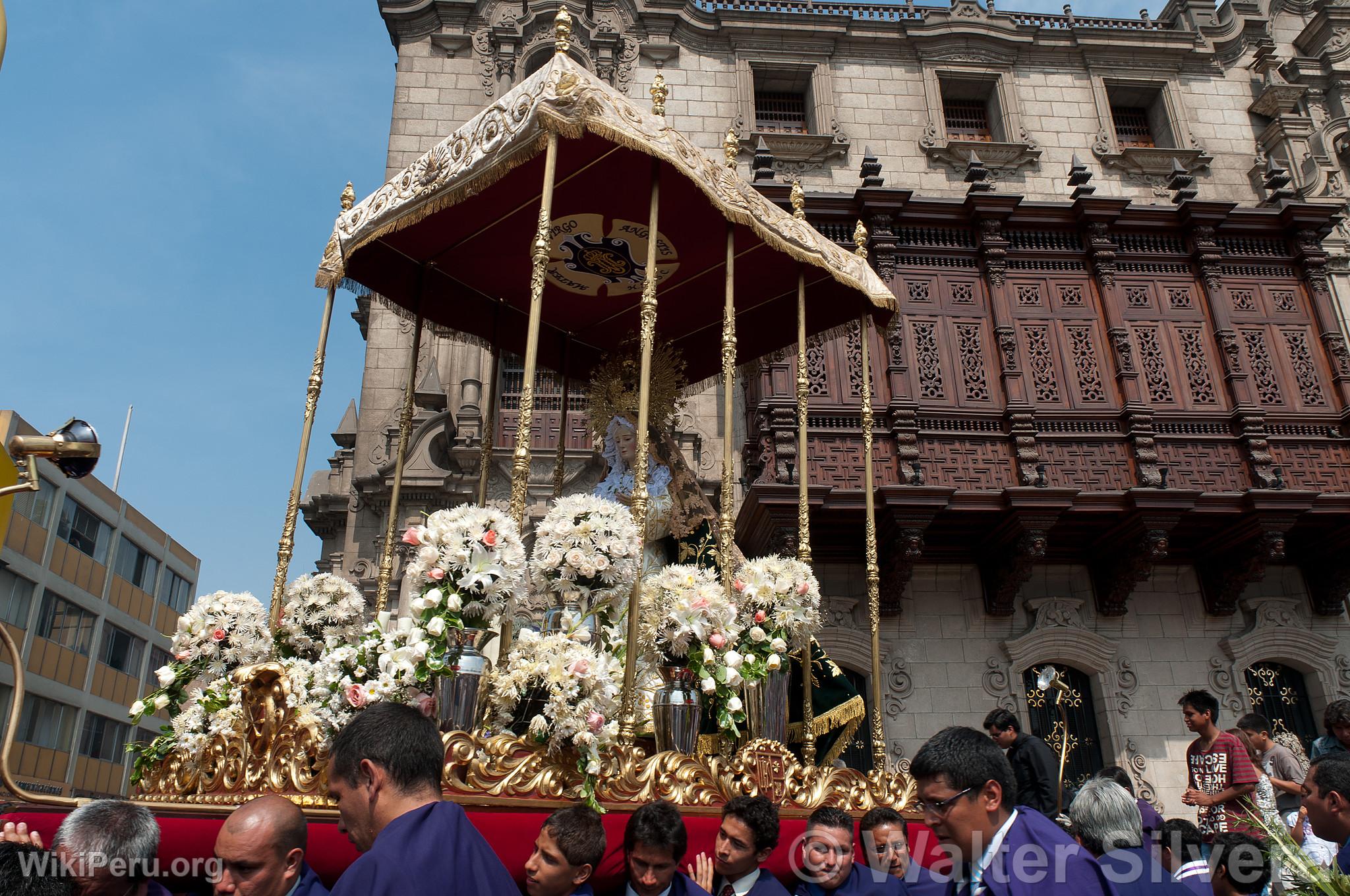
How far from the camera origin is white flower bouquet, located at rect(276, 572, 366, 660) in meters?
5.57

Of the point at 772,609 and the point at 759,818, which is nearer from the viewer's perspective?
the point at 759,818

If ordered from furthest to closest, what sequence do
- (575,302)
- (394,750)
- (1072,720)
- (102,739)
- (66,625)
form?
(102,739), (66,625), (1072,720), (575,302), (394,750)

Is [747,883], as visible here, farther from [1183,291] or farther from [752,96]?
[752,96]

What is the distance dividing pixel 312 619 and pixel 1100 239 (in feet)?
36.8

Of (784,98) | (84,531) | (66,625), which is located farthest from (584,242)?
(84,531)

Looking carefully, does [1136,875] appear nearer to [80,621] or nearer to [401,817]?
[401,817]

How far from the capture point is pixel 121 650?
2983cm

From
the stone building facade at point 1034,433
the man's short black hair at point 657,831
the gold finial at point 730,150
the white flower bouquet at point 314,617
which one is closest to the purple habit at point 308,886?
the man's short black hair at point 657,831

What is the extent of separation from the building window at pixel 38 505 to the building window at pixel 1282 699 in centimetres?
2701

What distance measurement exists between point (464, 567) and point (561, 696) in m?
0.74

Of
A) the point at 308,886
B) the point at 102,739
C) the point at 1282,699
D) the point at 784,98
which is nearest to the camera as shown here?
the point at 308,886

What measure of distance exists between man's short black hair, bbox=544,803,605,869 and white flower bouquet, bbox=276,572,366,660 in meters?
2.76

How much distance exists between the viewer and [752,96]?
14797 millimetres

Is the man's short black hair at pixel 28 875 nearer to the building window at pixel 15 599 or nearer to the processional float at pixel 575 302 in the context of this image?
the processional float at pixel 575 302
